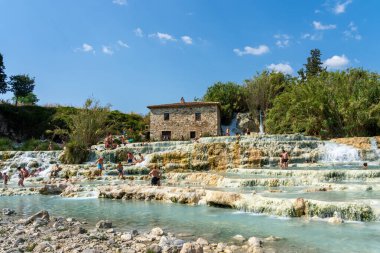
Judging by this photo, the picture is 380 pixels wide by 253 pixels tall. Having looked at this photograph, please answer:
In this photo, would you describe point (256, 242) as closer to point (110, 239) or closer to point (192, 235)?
point (192, 235)

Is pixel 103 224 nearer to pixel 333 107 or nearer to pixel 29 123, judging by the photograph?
pixel 333 107

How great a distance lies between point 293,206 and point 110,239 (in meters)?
4.48

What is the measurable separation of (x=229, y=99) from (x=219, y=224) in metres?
34.0

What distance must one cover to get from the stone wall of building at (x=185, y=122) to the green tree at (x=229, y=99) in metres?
5.45

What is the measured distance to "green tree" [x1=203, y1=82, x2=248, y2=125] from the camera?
40688 mm

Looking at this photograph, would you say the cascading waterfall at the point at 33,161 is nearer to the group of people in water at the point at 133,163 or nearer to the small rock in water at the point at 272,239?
the group of people in water at the point at 133,163

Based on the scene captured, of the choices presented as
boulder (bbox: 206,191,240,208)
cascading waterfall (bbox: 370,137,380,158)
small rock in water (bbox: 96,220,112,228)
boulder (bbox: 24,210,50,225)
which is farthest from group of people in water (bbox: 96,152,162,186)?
cascading waterfall (bbox: 370,137,380,158)

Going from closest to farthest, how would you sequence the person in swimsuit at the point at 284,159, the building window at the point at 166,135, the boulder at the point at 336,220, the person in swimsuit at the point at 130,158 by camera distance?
1. the boulder at the point at 336,220
2. the person in swimsuit at the point at 284,159
3. the person in swimsuit at the point at 130,158
4. the building window at the point at 166,135

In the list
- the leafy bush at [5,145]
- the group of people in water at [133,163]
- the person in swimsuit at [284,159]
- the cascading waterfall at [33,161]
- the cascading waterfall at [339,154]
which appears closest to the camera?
the group of people in water at [133,163]

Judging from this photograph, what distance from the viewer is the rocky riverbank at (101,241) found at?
5.68 meters

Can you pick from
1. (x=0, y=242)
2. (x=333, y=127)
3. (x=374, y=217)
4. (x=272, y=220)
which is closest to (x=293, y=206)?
(x=272, y=220)

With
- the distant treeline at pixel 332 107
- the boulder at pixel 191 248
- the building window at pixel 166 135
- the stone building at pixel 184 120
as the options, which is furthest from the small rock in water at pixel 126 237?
the building window at pixel 166 135

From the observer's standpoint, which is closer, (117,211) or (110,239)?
(110,239)

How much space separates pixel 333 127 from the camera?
88.2 ft
